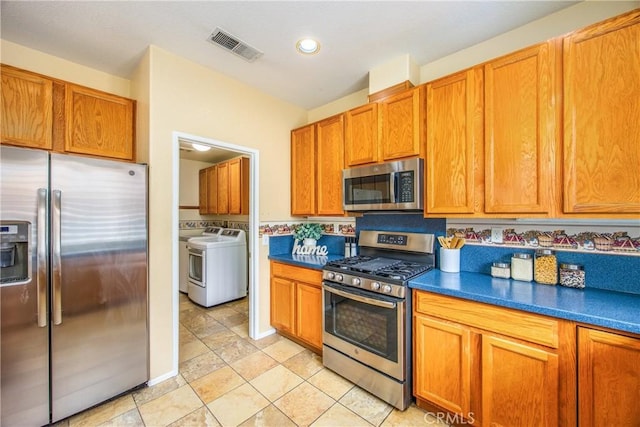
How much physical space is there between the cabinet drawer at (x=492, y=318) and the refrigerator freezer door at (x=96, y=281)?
207 cm

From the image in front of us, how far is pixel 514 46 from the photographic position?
1.90 meters

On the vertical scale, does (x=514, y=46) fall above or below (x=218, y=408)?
above

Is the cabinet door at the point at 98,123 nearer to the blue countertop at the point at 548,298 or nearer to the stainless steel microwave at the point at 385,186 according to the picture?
the stainless steel microwave at the point at 385,186

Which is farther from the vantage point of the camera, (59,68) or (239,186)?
(239,186)

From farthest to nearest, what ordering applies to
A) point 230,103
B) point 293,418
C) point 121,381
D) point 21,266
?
point 230,103, point 121,381, point 293,418, point 21,266

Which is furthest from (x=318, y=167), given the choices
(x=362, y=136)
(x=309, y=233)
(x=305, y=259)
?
(x=305, y=259)

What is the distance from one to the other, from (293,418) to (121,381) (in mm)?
1286

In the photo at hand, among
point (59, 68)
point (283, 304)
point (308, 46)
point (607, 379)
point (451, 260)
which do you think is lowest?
point (283, 304)

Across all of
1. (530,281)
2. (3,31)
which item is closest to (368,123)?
(530,281)

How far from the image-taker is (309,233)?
299cm

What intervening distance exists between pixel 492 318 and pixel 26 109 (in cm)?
336

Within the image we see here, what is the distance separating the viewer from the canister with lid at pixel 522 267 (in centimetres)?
174

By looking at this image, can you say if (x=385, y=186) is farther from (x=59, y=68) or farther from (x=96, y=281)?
(x=59, y=68)

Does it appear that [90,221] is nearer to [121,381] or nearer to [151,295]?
[151,295]
